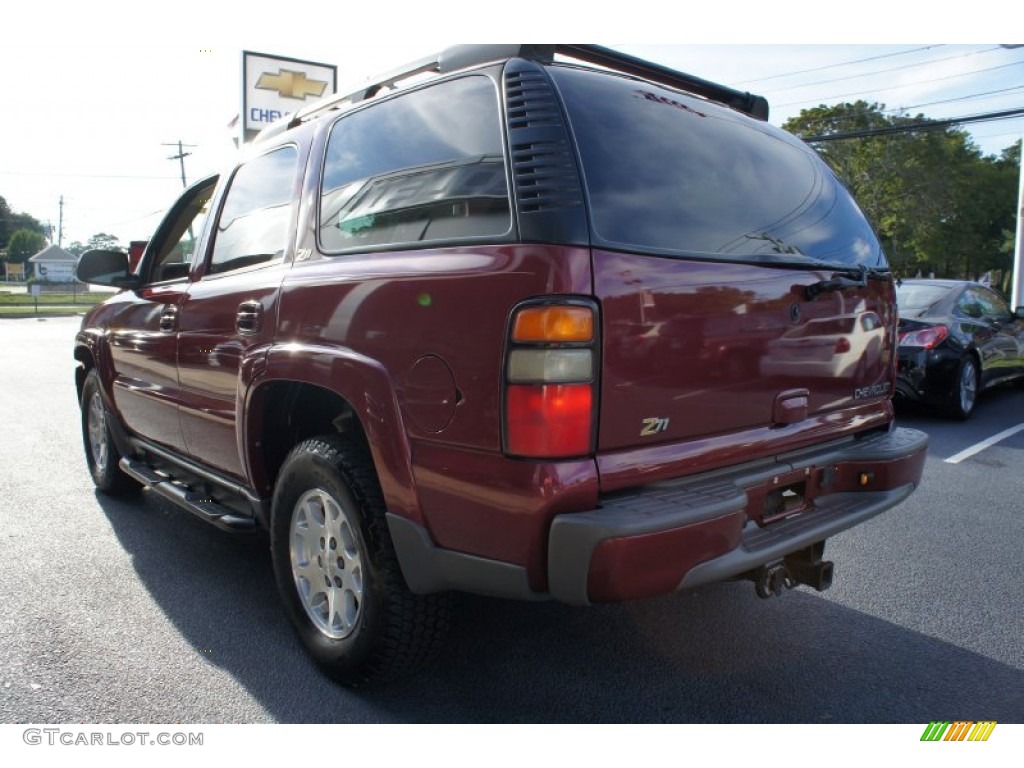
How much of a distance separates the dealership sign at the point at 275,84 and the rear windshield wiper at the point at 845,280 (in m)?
16.1

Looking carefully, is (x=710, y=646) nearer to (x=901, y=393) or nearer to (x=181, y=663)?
(x=181, y=663)

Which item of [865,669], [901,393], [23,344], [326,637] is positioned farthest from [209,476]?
[23,344]

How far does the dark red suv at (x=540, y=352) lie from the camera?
201 cm

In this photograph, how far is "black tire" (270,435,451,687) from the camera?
2.38 m

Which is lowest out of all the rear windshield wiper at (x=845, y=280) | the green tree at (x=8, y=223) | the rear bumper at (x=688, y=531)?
the rear bumper at (x=688, y=531)

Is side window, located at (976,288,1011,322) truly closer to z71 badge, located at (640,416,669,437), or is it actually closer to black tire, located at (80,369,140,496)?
z71 badge, located at (640,416,669,437)

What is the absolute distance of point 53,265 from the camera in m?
79.5

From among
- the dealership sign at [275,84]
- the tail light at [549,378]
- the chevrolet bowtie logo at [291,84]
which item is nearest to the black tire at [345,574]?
the tail light at [549,378]

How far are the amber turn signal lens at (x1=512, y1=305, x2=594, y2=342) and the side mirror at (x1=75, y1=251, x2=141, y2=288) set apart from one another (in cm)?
296

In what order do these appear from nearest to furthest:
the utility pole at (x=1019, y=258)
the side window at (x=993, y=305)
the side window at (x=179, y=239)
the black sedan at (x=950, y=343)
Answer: the side window at (x=179, y=239), the black sedan at (x=950, y=343), the side window at (x=993, y=305), the utility pole at (x=1019, y=258)

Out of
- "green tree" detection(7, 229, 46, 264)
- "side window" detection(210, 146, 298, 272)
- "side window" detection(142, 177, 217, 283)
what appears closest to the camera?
"side window" detection(210, 146, 298, 272)

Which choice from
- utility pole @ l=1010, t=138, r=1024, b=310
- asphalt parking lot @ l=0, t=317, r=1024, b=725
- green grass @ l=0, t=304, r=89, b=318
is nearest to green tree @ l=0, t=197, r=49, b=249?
green grass @ l=0, t=304, r=89, b=318

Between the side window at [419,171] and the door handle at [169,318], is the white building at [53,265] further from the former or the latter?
the side window at [419,171]

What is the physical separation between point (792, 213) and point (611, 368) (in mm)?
1085
